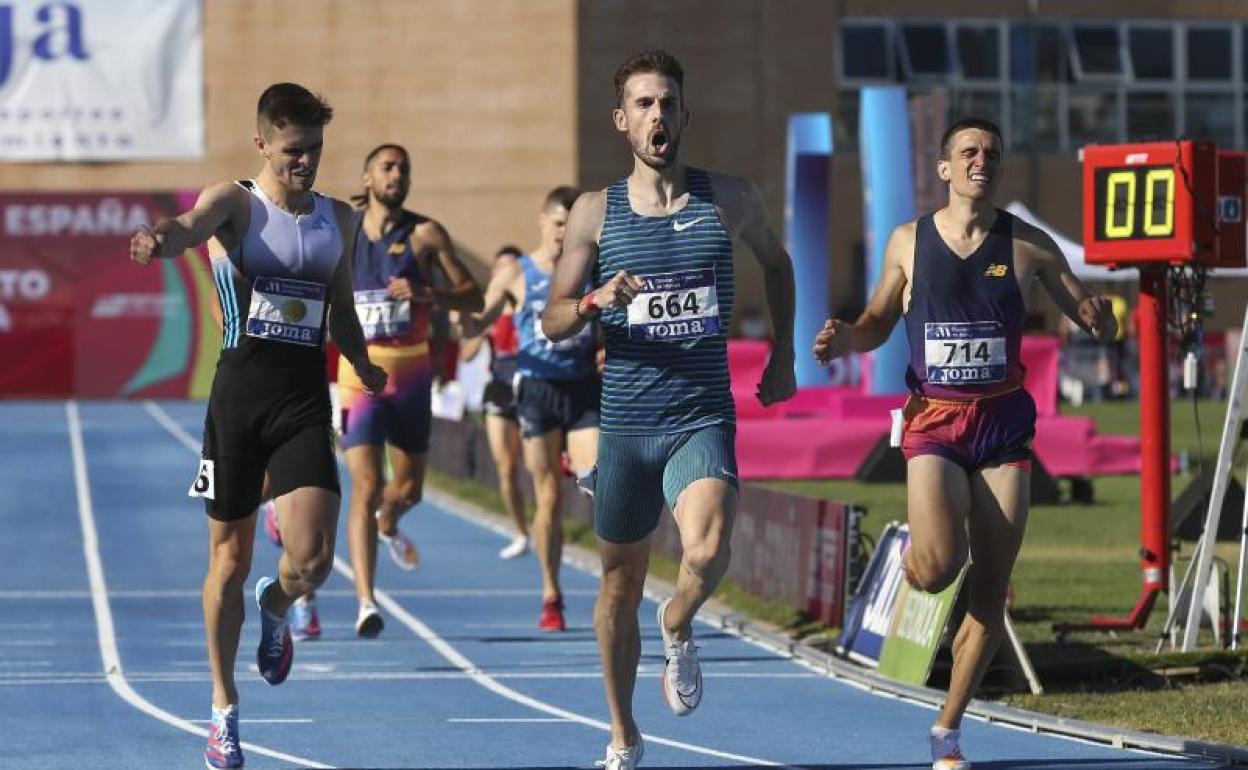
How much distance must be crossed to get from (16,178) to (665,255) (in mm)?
43436

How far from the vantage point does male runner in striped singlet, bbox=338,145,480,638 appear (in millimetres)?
12820

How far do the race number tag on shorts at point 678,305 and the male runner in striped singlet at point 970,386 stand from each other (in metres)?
0.58

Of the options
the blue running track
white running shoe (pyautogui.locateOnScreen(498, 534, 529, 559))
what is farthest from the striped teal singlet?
white running shoe (pyautogui.locateOnScreen(498, 534, 529, 559))

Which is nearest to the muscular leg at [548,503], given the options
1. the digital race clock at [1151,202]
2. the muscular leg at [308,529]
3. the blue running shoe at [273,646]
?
the digital race clock at [1151,202]

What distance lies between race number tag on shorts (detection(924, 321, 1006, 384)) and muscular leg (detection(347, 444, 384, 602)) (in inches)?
194

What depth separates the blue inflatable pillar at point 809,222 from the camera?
1170 inches

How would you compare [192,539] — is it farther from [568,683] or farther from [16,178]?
[16,178]

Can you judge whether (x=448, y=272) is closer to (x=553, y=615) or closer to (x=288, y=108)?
(x=553, y=615)

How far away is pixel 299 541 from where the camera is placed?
870 cm

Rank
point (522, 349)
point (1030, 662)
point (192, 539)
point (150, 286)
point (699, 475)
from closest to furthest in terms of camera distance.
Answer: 1. point (699, 475)
2. point (1030, 662)
3. point (522, 349)
4. point (192, 539)
5. point (150, 286)

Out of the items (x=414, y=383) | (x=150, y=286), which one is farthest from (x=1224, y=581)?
(x=150, y=286)

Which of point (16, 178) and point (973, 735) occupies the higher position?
point (16, 178)

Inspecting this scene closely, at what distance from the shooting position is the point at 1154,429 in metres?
13.2

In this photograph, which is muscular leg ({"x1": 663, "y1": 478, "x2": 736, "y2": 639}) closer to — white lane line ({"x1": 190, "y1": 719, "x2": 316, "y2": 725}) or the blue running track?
the blue running track
